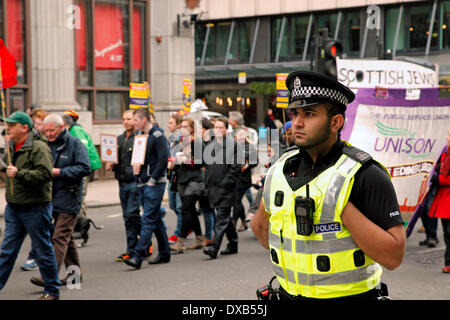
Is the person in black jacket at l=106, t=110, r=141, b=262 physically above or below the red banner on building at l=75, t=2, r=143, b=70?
below

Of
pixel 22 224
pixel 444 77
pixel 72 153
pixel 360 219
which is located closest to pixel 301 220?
pixel 360 219

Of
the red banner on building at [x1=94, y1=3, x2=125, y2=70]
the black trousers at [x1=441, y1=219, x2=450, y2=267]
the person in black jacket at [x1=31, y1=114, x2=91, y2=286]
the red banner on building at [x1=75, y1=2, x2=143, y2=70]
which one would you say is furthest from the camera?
the red banner on building at [x1=94, y1=3, x2=125, y2=70]

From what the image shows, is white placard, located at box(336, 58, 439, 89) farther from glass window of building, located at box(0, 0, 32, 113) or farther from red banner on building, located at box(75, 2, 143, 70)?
red banner on building, located at box(75, 2, 143, 70)

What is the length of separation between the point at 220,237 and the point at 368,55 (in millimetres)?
31873

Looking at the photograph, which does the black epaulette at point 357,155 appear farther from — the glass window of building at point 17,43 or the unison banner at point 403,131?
the glass window of building at point 17,43

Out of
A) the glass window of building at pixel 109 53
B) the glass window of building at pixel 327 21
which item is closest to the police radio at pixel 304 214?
the glass window of building at pixel 109 53

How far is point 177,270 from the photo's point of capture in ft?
26.9

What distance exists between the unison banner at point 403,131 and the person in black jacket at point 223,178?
5.13 ft

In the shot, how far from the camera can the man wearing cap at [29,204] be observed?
21.2 ft

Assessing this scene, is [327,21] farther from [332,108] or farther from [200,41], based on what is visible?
[332,108]

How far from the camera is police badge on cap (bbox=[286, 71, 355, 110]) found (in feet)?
9.61

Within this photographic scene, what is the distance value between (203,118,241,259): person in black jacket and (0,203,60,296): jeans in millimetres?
2946

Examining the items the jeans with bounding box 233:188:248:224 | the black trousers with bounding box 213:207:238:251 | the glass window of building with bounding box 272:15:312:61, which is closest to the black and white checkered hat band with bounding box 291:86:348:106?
the black trousers with bounding box 213:207:238:251

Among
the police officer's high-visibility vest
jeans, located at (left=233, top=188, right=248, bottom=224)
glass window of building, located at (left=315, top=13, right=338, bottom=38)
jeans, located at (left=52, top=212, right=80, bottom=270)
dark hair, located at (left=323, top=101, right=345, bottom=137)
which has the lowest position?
jeans, located at (left=233, top=188, right=248, bottom=224)
